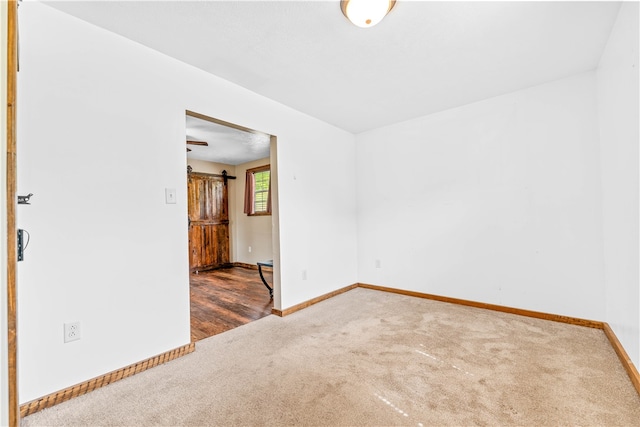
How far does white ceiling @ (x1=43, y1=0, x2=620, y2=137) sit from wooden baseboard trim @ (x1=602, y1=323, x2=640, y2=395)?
2.22 metres

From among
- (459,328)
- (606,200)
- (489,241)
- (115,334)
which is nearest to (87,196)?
(115,334)

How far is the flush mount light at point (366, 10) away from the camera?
63.8 inches

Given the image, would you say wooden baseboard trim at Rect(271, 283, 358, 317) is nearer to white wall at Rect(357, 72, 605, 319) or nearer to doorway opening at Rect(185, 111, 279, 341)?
white wall at Rect(357, 72, 605, 319)

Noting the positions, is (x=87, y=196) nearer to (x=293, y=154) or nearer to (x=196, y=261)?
(x=293, y=154)

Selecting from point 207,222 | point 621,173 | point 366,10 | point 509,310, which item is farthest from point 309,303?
point 207,222

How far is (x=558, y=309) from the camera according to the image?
2672 millimetres

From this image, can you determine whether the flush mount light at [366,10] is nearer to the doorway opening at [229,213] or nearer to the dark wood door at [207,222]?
the doorway opening at [229,213]

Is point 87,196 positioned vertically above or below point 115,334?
above

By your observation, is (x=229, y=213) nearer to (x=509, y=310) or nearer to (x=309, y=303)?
(x=309, y=303)

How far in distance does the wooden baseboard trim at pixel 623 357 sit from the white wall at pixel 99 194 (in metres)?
2.96

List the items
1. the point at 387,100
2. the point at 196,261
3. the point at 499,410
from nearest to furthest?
the point at 499,410, the point at 387,100, the point at 196,261

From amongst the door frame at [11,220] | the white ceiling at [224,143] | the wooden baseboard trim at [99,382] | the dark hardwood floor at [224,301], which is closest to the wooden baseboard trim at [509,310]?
the dark hardwood floor at [224,301]

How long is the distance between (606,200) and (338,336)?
2.55 meters

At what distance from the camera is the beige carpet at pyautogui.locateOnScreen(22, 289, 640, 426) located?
4.83ft
